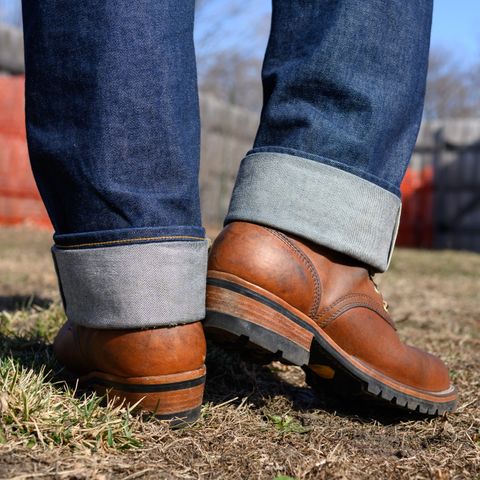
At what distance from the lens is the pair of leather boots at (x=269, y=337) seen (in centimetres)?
110

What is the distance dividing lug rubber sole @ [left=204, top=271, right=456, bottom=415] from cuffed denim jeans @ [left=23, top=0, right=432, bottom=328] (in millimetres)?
48

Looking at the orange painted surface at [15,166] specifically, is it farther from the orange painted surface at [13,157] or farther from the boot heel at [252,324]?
the boot heel at [252,324]

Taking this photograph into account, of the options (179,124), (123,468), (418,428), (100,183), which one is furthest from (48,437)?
(418,428)

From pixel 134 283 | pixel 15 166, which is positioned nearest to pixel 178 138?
pixel 134 283

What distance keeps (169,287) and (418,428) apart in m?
0.57

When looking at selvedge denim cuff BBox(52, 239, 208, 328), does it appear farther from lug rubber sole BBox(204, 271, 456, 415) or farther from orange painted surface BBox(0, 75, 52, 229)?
orange painted surface BBox(0, 75, 52, 229)

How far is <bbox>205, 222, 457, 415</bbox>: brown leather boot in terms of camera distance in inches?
44.2

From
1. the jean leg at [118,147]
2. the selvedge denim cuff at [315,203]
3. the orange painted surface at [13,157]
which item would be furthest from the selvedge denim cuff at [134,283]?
the orange painted surface at [13,157]

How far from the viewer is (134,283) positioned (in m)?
1.05

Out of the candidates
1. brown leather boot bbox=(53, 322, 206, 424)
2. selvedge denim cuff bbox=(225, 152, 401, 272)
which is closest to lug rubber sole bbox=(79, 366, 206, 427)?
brown leather boot bbox=(53, 322, 206, 424)

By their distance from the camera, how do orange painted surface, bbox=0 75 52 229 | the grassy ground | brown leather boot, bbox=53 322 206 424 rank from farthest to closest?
1. orange painted surface, bbox=0 75 52 229
2. brown leather boot, bbox=53 322 206 424
3. the grassy ground

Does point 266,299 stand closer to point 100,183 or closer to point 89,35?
point 100,183

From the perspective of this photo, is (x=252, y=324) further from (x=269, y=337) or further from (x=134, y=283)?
(x=134, y=283)

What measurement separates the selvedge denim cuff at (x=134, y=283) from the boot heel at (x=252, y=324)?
0.05m
